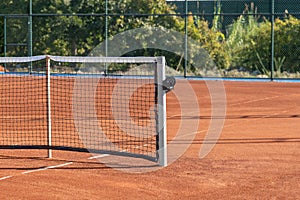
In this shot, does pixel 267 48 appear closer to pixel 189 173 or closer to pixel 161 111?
pixel 161 111

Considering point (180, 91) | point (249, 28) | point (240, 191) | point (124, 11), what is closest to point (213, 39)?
point (249, 28)

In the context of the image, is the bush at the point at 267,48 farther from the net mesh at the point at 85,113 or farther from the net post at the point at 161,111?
the net post at the point at 161,111

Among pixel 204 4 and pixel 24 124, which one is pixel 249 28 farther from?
Answer: pixel 24 124

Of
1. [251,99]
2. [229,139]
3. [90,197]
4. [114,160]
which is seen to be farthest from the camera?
[251,99]

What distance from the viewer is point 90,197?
8016mm

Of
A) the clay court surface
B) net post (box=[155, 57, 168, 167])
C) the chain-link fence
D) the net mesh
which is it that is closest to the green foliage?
the chain-link fence

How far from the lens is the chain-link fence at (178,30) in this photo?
89.0 feet

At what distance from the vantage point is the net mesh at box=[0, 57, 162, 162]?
11617mm

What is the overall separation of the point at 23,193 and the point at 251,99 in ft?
39.9

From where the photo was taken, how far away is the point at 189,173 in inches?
367

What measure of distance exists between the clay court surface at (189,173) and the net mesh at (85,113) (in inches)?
22.7

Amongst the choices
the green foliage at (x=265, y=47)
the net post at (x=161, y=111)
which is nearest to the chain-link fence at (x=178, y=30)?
the green foliage at (x=265, y=47)

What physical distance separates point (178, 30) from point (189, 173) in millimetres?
19374

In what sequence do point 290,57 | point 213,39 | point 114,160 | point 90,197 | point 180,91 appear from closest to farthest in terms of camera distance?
point 90,197 < point 114,160 < point 180,91 < point 290,57 < point 213,39
